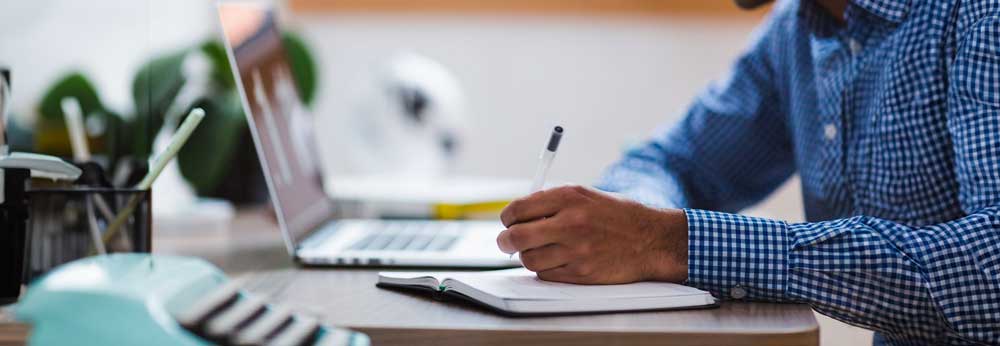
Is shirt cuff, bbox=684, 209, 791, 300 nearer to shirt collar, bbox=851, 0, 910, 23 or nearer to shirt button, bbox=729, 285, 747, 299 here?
shirt button, bbox=729, 285, 747, 299

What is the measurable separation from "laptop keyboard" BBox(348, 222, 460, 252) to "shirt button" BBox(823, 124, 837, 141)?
469mm

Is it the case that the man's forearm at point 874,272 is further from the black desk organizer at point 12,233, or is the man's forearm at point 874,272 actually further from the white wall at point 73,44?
the white wall at point 73,44

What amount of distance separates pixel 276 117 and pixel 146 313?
72cm

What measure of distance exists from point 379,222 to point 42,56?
48 cm

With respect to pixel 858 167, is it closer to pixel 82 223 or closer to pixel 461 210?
pixel 461 210

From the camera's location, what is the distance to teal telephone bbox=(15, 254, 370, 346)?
0.48 meters

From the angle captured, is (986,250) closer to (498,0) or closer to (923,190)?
(923,190)

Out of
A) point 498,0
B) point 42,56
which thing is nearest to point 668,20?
point 498,0

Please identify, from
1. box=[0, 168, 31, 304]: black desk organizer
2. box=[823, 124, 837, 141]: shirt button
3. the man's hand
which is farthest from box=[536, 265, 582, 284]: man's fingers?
box=[823, 124, 837, 141]: shirt button

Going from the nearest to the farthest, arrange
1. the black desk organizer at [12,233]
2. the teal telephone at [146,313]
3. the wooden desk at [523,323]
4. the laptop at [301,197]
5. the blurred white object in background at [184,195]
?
the teal telephone at [146,313] < the wooden desk at [523,323] < the black desk organizer at [12,233] < the laptop at [301,197] < the blurred white object in background at [184,195]

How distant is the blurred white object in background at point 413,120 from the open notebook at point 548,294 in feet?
4.08

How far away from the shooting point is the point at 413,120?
2070mm

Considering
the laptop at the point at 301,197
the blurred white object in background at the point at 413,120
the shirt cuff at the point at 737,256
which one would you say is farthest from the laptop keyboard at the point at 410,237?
the blurred white object in background at the point at 413,120

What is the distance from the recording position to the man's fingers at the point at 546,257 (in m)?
0.78
